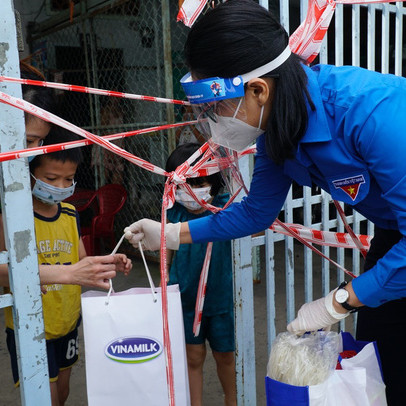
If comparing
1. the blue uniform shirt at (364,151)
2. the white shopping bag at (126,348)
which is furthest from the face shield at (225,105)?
the white shopping bag at (126,348)

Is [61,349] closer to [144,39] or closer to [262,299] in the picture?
[262,299]

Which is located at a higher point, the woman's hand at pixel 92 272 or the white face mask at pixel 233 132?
the white face mask at pixel 233 132

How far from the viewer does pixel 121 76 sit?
485 centimetres

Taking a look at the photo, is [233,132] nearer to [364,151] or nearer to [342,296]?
[364,151]

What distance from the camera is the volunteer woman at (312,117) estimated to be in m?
1.07

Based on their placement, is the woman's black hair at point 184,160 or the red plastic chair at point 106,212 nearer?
the woman's black hair at point 184,160

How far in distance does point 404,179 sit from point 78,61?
16.6ft

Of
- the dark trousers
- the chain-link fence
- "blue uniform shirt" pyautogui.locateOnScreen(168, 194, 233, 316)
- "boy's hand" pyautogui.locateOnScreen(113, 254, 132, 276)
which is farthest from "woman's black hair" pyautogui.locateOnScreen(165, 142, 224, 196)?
the chain-link fence

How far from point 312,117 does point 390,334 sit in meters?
0.75

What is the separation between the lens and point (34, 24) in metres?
5.83

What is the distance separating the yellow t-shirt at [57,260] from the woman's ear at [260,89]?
1.04m

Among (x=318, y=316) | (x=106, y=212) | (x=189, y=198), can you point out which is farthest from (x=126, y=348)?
(x=106, y=212)

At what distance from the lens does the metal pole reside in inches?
50.8

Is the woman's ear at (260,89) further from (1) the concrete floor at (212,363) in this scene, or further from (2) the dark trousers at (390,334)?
(1) the concrete floor at (212,363)
